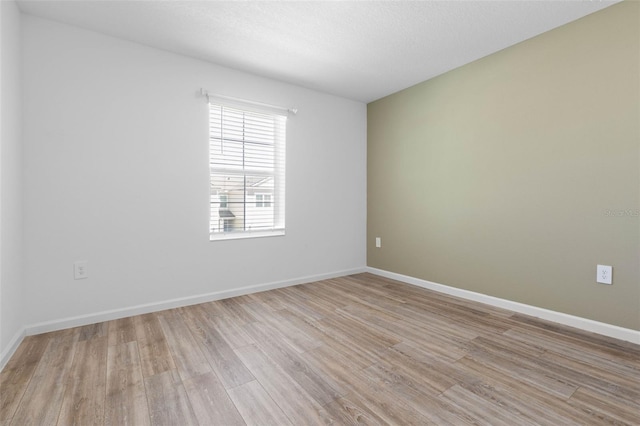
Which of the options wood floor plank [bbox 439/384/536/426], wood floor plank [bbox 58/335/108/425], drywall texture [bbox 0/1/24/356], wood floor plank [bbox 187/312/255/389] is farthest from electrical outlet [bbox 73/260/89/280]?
wood floor plank [bbox 439/384/536/426]

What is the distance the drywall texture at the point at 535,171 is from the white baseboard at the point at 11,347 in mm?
3409

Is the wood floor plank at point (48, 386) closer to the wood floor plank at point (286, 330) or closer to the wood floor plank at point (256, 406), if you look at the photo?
the wood floor plank at point (256, 406)

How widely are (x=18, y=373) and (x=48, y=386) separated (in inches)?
11.5

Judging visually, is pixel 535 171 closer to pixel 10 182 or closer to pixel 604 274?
pixel 604 274

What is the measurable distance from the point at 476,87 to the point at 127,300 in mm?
3659

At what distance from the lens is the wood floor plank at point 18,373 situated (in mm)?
1405

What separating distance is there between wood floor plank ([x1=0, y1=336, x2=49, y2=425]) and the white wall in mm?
254

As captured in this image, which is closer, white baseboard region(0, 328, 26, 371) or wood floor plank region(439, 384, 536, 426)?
wood floor plank region(439, 384, 536, 426)

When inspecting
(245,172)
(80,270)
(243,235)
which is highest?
(245,172)

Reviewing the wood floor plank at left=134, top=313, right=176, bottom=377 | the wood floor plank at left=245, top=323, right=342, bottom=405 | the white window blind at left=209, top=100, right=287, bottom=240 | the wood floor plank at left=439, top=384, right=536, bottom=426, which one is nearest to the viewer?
the wood floor plank at left=439, top=384, right=536, bottom=426

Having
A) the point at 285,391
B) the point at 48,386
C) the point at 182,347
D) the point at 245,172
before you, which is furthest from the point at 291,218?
the point at 48,386

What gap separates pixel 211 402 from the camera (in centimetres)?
144

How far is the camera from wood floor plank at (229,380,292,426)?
1.31 metres

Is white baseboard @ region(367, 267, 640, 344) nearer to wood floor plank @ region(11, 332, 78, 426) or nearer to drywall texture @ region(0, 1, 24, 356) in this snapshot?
wood floor plank @ region(11, 332, 78, 426)
